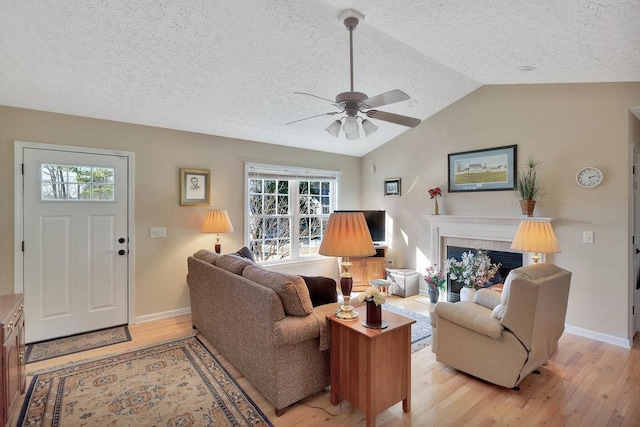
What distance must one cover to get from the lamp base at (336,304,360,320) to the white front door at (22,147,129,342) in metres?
2.87

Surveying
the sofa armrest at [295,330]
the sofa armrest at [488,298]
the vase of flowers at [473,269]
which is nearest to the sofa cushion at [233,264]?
the sofa armrest at [295,330]

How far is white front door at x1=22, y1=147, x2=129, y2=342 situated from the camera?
131 inches

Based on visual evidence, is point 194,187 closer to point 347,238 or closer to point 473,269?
point 347,238

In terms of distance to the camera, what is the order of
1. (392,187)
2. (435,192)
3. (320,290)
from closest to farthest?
1. (320,290)
2. (435,192)
3. (392,187)

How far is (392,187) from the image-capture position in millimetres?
5527

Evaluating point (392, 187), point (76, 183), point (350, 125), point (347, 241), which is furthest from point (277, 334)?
point (392, 187)

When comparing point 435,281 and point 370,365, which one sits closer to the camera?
point 370,365

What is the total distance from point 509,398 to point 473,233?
7.99 feet

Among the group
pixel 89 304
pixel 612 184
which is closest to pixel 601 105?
pixel 612 184

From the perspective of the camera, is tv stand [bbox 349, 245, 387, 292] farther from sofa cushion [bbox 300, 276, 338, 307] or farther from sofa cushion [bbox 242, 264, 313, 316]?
sofa cushion [bbox 242, 264, 313, 316]

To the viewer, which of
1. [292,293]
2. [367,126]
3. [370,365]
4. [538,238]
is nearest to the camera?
[370,365]

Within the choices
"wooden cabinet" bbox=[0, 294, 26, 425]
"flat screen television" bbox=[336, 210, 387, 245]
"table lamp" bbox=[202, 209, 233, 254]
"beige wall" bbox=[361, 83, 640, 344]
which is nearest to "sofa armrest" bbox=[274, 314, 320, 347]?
"wooden cabinet" bbox=[0, 294, 26, 425]

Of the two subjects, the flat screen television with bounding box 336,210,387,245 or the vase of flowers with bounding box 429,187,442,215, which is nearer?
the vase of flowers with bounding box 429,187,442,215

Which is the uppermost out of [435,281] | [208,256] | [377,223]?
[377,223]
